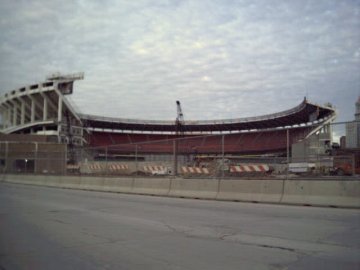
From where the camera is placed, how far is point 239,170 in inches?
800

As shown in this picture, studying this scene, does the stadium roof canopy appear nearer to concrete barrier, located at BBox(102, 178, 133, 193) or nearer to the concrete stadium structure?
the concrete stadium structure

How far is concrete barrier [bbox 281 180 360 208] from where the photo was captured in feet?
47.3

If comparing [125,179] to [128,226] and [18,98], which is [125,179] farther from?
[18,98]

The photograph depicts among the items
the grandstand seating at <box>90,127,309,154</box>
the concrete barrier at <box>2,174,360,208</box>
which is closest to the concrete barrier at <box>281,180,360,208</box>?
the concrete barrier at <box>2,174,360,208</box>

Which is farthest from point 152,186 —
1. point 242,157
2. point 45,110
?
point 45,110

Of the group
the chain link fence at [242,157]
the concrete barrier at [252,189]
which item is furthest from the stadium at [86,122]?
the concrete barrier at [252,189]

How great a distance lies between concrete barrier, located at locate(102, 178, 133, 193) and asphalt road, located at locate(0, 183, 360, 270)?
35.3 feet

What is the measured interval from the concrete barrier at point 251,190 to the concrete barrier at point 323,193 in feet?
1.46

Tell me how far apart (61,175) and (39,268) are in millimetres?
28999

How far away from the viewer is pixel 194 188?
68.9 ft

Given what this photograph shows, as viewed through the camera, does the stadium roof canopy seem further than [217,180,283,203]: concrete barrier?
Yes

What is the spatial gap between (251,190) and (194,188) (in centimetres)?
368

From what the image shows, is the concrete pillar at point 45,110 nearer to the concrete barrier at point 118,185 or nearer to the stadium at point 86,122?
the stadium at point 86,122

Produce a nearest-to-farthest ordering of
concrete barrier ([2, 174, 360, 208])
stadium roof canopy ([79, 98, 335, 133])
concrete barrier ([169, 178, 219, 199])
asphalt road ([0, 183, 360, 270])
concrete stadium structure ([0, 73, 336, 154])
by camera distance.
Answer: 1. asphalt road ([0, 183, 360, 270])
2. concrete barrier ([2, 174, 360, 208])
3. concrete barrier ([169, 178, 219, 199])
4. stadium roof canopy ([79, 98, 335, 133])
5. concrete stadium structure ([0, 73, 336, 154])
